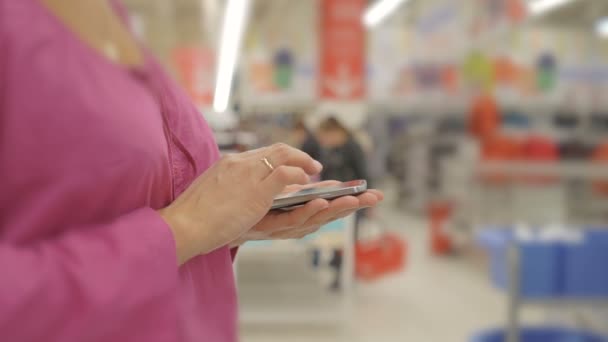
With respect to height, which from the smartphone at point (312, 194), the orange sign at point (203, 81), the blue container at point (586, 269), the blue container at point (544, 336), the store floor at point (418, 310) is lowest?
the store floor at point (418, 310)

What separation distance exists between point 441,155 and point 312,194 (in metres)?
8.83

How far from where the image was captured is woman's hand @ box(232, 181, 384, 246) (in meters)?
0.68

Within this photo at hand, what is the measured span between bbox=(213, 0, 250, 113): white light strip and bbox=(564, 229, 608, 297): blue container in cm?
223

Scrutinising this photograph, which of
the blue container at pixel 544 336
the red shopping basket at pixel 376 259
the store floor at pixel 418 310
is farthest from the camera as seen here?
the red shopping basket at pixel 376 259

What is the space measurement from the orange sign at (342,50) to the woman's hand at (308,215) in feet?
14.8

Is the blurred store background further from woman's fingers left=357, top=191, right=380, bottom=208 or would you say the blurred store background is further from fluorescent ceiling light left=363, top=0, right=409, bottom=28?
woman's fingers left=357, top=191, right=380, bottom=208

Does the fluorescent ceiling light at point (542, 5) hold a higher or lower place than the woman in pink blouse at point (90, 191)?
higher

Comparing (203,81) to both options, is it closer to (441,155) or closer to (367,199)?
(367,199)

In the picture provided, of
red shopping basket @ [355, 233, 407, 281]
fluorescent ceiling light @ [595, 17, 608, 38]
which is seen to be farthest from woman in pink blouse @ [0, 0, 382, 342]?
fluorescent ceiling light @ [595, 17, 608, 38]

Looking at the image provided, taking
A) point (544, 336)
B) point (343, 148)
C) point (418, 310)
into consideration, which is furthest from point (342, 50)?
point (343, 148)

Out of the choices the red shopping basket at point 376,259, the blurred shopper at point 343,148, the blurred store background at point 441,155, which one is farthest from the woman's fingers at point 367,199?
the red shopping basket at point 376,259

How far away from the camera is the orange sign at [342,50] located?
5.08 meters

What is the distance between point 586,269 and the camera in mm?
2842

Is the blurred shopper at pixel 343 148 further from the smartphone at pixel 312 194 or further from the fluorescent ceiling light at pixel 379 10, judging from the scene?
the fluorescent ceiling light at pixel 379 10
